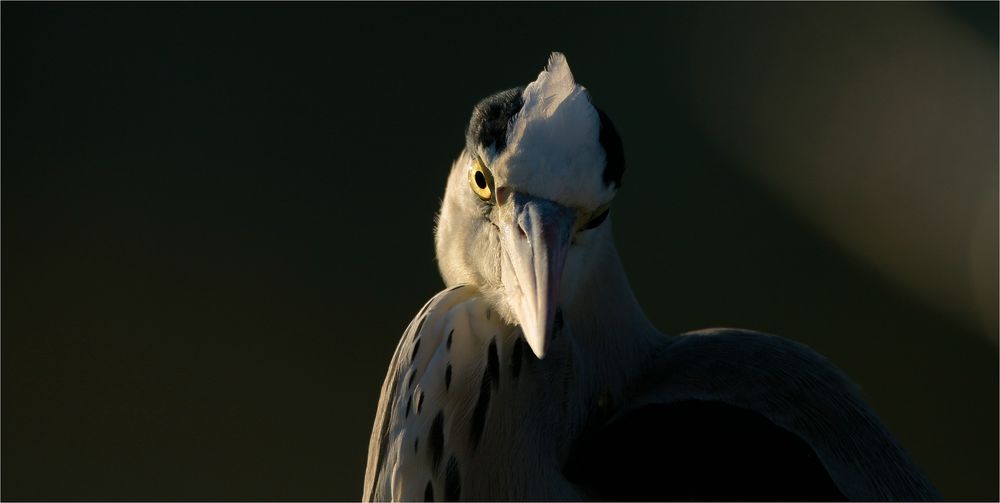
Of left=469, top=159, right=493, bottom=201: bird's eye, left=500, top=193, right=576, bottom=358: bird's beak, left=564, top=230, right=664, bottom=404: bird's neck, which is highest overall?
left=469, top=159, right=493, bottom=201: bird's eye

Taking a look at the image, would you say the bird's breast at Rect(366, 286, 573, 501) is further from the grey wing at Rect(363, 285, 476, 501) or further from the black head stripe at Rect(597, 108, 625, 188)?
the black head stripe at Rect(597, 108, 625, 188)

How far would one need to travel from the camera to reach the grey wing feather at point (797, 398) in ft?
2.98

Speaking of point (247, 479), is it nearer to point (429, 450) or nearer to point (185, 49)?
point (185, 49)

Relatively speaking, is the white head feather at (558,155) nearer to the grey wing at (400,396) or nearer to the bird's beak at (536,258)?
the bird's beak at (536,258)

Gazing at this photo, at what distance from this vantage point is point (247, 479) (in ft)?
8.20

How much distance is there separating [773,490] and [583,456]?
171 mm

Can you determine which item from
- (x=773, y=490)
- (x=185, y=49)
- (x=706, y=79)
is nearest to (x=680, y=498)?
(x=773, y=490)

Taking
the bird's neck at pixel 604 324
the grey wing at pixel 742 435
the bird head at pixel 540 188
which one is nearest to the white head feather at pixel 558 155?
the bird head at pixel 540 188

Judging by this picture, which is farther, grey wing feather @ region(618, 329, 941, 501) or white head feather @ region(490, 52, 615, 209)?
grey wing feather @ region(618, 329, 941, 501)

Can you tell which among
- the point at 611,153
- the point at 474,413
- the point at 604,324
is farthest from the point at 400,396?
the point at 611,153

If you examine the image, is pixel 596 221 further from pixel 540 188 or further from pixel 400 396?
pixel 400 396

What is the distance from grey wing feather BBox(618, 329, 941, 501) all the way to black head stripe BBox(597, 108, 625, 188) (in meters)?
0.23

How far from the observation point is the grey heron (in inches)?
31.3

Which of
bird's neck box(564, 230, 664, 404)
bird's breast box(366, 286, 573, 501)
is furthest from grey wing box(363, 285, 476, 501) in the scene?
bird's neck box(564, 230, 664, 404)
